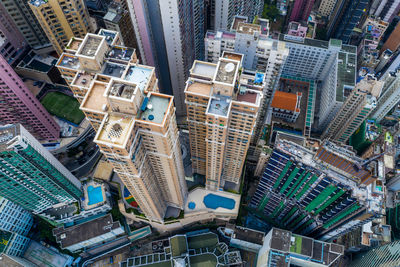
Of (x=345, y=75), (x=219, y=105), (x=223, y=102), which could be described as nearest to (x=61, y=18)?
(x=219, y=105)

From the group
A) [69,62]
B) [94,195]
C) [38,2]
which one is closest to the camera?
[69,62]

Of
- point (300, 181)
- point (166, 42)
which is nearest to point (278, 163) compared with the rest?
point (300, 181)

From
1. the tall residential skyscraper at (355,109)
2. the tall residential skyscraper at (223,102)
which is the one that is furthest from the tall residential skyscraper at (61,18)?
the tall residential skyscraper at (355,109)

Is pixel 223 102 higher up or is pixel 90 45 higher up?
pixel 90 45

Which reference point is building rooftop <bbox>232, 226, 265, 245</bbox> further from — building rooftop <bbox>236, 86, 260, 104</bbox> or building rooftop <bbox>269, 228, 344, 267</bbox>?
building rooftop <bbox>236, 86, 260, 104</bbox>

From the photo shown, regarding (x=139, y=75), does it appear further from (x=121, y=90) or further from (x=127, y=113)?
(x=127, y=113)
